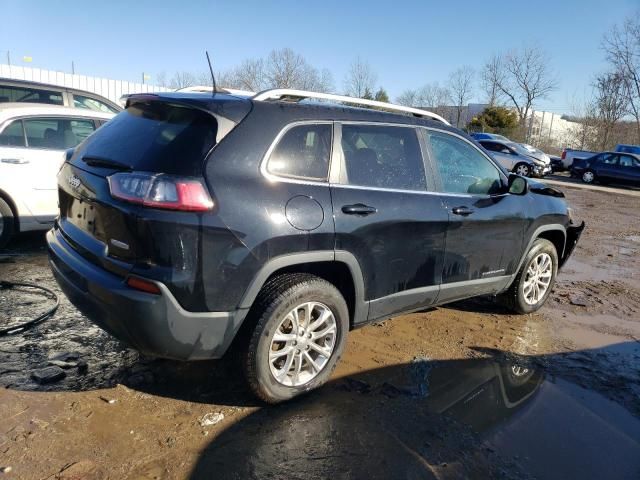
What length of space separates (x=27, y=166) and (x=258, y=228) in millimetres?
4142

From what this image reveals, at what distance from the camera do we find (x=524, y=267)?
4.75 m

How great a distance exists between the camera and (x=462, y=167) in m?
4.14

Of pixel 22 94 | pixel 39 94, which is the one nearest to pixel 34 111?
pixel 39 94

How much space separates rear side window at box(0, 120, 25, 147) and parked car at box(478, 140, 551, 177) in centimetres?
1984

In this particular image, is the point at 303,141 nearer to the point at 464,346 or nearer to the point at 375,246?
the point at 375,246

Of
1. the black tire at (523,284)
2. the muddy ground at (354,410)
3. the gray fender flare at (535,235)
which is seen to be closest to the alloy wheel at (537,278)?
the black tire at (523,284)

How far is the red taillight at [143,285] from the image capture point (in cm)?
258

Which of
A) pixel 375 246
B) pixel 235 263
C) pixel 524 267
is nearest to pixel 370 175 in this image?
pixel 375 246

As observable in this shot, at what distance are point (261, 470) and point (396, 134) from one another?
238cm

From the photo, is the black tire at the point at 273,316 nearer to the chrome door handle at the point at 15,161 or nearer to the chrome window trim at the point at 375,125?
the chrome window trim at the point at 375,125

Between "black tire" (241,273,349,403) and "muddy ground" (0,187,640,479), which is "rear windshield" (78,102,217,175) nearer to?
"black tire" (241,273,349,403)

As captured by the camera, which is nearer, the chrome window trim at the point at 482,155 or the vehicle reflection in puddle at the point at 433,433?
the vehicle reflection in puddle at the point at 433,433

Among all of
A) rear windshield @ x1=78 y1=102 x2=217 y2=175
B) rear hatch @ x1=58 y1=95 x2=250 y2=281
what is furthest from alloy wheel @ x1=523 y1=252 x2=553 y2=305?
rear windshield @ x1=78 y1=102 x2=217 y2=175

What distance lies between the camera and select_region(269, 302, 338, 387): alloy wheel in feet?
10.0
